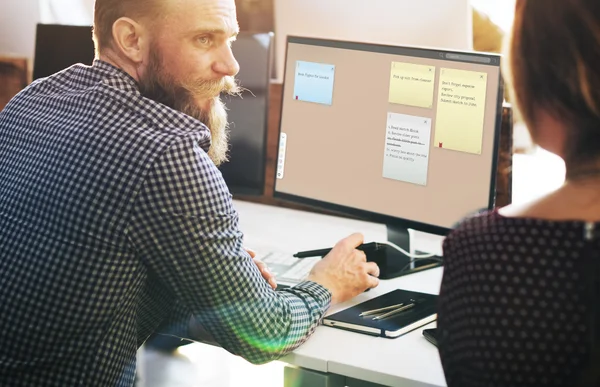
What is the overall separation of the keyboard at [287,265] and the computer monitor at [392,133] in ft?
0.55

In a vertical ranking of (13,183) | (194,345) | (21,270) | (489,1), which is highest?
(489,1)

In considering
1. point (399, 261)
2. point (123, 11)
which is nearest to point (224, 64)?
point (123, 11)

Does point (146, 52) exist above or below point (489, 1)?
below

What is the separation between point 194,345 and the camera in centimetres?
195

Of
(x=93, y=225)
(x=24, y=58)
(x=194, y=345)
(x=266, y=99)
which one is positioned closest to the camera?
(x=93, y=225)

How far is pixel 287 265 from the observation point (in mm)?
1920

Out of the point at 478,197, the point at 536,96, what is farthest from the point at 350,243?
the point at 536,96

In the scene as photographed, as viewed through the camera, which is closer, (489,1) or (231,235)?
(231,235)

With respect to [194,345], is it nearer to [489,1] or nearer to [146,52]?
[146,52]

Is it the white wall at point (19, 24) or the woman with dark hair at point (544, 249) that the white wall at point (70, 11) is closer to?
the white wall at point (19, 24)

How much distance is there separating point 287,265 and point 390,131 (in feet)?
1.25

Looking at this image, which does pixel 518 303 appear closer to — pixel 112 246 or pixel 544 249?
pixel 544 249

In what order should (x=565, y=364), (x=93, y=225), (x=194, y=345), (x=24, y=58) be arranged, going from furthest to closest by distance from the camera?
(x=24, y=58)
(x=194, y=345)
(x=93, y=225)
(x=565, y=364)

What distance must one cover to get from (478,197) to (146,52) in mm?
745
